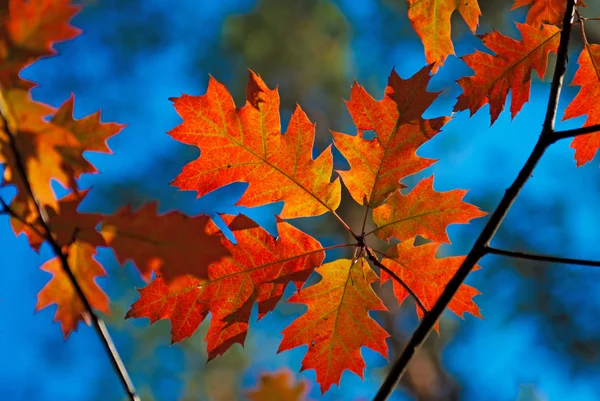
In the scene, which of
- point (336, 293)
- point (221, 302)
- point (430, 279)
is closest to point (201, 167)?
point (221, 302)

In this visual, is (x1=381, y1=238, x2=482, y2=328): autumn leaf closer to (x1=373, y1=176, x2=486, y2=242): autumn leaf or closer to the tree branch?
(x1=373, y1=176, x2=486, y2=242): autumn leaf

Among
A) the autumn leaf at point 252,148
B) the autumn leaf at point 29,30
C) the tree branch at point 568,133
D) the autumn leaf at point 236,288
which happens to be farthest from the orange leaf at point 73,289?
the tree branch at point 568,133

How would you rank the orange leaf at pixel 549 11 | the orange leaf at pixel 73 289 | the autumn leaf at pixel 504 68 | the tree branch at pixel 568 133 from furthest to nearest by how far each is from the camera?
the orange leaf at pixel 549 11, the autumn leaf at pixel 504 68, the orange leaf at pixel 73 289, the tree branch at pixel 568 133

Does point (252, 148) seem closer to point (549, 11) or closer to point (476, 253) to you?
point (476, 253)

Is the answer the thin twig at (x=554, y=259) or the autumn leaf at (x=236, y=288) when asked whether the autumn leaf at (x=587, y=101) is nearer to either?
the thin twig at (x=554, y=259)

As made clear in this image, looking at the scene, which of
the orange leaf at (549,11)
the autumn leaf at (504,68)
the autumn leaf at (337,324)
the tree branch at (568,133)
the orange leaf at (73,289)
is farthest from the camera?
the orange leaf at (549,11)

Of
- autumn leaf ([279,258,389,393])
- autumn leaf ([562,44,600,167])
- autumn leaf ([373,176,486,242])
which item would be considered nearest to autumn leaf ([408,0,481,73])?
autumn leaf ([562,44,600,167])

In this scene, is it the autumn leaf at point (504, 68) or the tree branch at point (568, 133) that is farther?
the autumn leaf at point (504, 68)
